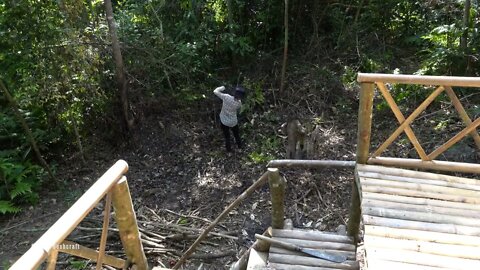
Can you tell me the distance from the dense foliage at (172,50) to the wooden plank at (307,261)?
4.20m

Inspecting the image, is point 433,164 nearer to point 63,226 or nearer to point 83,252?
point 83,252

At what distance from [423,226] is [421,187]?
519 mm

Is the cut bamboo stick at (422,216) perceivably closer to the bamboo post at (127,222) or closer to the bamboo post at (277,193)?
the bamboo post at (277,193)

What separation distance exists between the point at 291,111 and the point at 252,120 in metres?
0.78

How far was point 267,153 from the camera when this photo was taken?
7348 mm

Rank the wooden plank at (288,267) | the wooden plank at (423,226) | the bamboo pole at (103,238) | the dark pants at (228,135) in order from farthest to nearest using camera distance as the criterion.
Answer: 1. the dark pants at (228,135)
2. the wooden plank at (288,267)
3. the wooden plank at (423,226)
4. the bamboo pole at (103,238)

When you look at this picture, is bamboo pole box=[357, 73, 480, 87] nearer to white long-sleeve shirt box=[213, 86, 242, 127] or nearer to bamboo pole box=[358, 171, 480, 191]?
bamboo pole box=[358, 171, 480, 191]

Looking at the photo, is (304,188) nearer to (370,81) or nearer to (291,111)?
(291,111)

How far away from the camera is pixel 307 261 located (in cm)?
409

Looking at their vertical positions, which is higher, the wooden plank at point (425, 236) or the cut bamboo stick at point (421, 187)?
the cut bamboo stick at point (421, 187)

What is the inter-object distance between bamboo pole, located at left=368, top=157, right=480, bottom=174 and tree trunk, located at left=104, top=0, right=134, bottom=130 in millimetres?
4717

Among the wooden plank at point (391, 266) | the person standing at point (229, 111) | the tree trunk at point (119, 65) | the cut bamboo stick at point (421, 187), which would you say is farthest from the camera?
the person standing at point (229, 111)

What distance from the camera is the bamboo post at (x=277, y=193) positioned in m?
4.26

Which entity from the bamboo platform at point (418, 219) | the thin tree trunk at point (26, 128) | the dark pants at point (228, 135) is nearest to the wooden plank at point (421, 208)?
the bamboo platform at point (418, 219)
